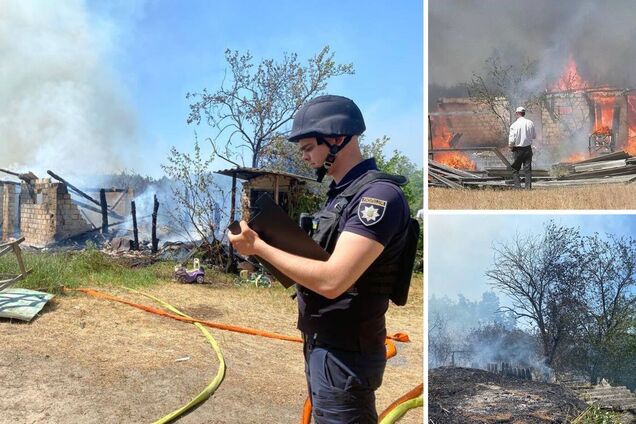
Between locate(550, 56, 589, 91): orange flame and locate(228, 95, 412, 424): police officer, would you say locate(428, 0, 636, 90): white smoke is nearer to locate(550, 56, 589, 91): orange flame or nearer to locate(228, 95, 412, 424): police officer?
locate(550, 56, 589, 91): orange flame

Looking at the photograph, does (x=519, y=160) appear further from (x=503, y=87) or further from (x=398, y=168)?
(x=398, y=168)

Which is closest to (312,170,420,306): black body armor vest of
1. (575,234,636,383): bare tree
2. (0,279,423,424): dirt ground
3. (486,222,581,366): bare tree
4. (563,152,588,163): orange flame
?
(486,222,581,366): bare tree

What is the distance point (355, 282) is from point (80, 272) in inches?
363

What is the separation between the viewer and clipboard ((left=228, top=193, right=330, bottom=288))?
1.66m

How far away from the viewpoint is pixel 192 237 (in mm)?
13883

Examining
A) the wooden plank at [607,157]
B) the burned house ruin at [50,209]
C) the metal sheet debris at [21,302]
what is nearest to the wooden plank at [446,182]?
the wooden plank at [607,157]

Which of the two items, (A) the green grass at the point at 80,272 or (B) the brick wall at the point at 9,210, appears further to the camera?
(B) the brick wall at the point at 9,210

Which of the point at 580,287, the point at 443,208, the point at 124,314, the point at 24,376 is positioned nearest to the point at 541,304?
the point at 580,287

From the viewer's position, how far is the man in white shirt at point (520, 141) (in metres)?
3.50

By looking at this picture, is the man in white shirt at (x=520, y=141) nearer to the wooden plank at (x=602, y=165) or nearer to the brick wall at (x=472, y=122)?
the brick wall at (x=472, y=122)

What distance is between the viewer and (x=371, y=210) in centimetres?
155

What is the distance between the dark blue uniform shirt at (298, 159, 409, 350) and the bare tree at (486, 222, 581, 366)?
102 cm

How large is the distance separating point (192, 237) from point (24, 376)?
932 cm

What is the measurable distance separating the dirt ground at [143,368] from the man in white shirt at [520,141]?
6.51ft
